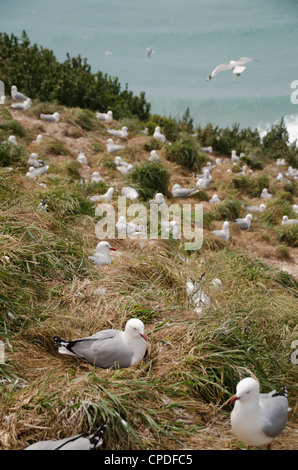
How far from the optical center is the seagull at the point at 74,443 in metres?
2.18

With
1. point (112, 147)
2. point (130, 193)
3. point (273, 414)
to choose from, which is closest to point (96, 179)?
point (130, 193)

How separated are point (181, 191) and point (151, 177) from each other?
0.67 metres

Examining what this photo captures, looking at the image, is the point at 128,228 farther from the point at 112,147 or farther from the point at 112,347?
the point at 112,147

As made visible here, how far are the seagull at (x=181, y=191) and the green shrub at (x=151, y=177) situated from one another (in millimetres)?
183

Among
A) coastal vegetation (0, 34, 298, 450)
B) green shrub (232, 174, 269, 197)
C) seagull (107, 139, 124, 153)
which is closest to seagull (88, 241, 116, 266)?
coastal vegetation (0, 34, 298, 450)

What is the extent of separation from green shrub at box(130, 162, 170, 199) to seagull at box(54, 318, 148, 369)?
490 centimetres

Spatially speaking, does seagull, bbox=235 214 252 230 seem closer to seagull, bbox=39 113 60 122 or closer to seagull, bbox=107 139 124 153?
seagull, bbox=107 139 124 153

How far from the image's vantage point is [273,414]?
8.25ft

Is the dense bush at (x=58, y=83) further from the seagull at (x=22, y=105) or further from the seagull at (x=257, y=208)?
the seagull at (x=257, y=208)

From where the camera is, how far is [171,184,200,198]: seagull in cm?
817

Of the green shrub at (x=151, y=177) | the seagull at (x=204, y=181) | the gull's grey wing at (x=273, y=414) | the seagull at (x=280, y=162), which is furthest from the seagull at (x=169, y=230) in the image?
the seagull at (x=280, y=162)

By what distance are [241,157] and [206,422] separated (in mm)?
11552

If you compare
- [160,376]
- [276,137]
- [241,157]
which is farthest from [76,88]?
[160,376]

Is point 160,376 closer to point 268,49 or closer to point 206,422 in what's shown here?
point 206,422
